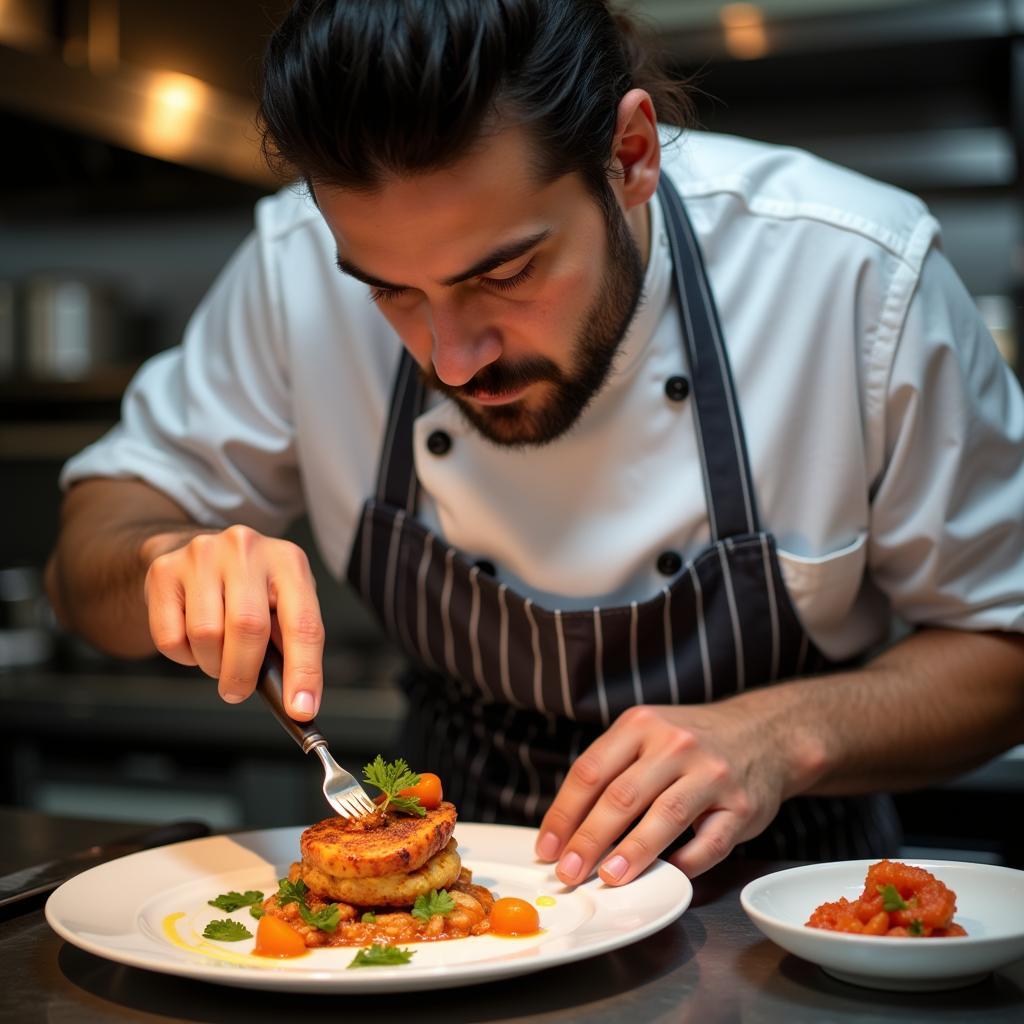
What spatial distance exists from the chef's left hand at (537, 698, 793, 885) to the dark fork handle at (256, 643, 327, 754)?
231 millimetres

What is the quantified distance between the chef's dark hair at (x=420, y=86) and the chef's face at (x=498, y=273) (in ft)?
0.09

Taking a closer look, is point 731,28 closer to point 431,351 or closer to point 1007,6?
point 1007,6

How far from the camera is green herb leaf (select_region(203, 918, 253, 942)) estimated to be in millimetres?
1073

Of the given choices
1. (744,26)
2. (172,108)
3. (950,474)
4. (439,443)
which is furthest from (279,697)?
(744,26)

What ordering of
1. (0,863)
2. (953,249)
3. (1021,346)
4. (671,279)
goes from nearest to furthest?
(0,863)
(671,279)
(1021,346)
(953,249)

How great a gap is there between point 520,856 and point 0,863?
547 mm

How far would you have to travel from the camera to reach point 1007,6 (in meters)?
2.62

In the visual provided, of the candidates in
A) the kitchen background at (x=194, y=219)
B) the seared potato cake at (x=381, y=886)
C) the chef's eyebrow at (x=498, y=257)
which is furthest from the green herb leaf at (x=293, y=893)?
the kitchen background at (x=194, y=219)

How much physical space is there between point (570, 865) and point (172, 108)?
1683 mm

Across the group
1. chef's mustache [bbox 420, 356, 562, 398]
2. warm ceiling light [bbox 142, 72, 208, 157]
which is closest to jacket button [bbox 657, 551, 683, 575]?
chef's mustache [bbox 420, 356, 562, 398]

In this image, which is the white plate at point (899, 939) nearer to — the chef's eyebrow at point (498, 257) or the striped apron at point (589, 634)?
the striped apron at point (589, 634)

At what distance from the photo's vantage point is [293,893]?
1.12 meters

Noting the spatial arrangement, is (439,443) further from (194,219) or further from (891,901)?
(194,219)

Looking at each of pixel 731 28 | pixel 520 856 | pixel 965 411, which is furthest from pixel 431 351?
pixel 731 28
